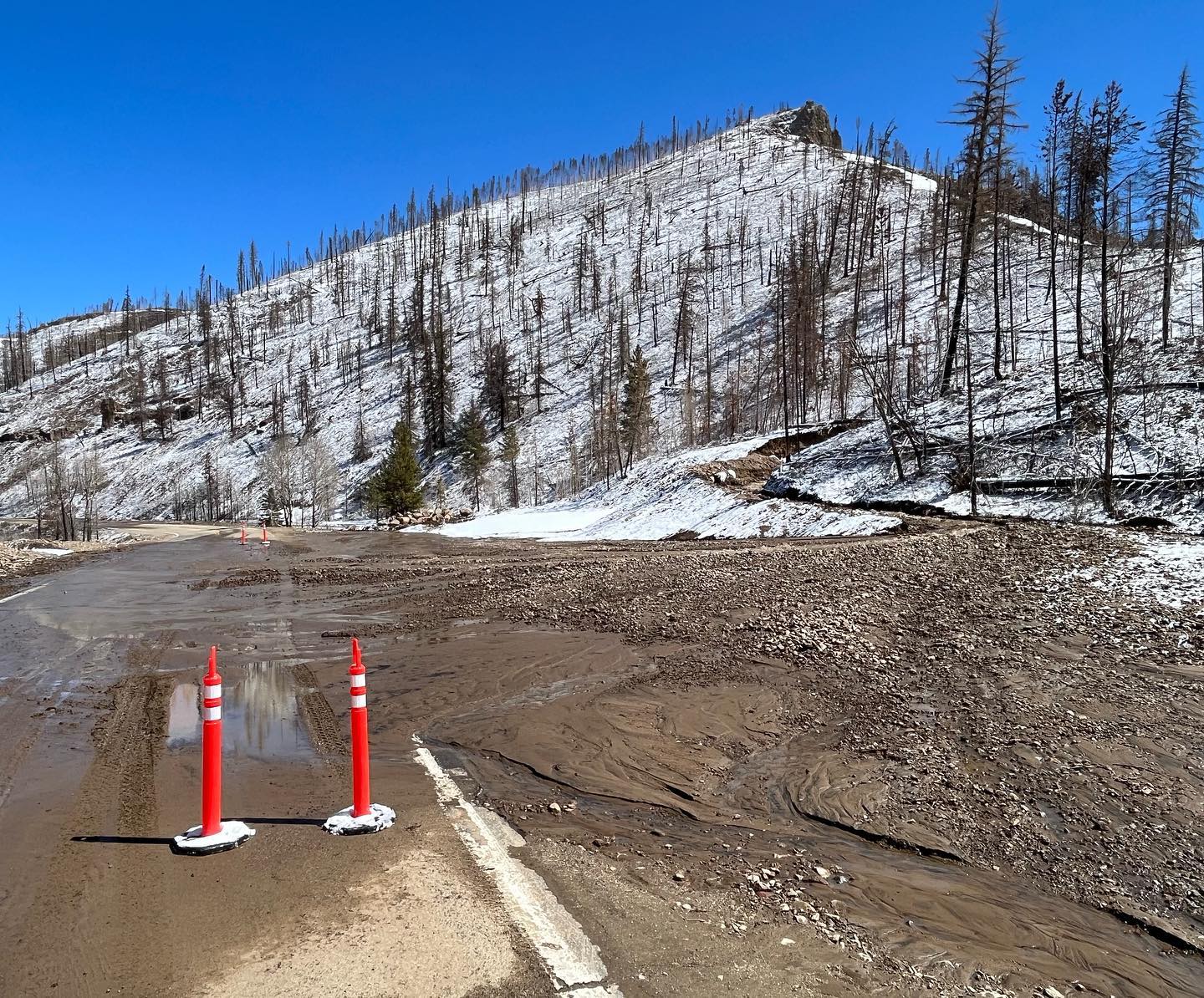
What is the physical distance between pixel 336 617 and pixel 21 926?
31.1 ft

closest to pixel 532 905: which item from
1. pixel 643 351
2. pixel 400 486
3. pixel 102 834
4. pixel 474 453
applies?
pixel 102 834

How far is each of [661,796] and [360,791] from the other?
226 cm

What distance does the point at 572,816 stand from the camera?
5371 millimetres

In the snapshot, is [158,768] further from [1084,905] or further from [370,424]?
[370,424]

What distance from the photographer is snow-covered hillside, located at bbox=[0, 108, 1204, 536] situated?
2770 centimetres

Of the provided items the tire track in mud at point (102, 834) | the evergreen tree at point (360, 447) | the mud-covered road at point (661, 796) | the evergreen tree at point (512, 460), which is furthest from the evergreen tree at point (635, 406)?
the tire track in mud at point (102, 834)

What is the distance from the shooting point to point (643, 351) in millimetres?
84562

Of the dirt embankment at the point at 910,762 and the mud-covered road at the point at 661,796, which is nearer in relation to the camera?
the mud-covered road at the point at 661,796

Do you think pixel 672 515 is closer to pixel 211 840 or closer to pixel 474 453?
pixel 211 840

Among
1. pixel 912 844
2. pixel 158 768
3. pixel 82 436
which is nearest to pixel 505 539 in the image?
pixel 158 768

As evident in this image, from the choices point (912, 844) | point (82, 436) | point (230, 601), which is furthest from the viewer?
point (82, 436)

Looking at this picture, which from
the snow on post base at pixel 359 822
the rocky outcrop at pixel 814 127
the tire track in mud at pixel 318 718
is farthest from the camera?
the rocky outcrop at pixel 814 127

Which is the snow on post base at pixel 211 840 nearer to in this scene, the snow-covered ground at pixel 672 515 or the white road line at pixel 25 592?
the white road line at pixel 25 592

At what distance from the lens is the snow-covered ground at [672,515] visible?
2441 centimetres
